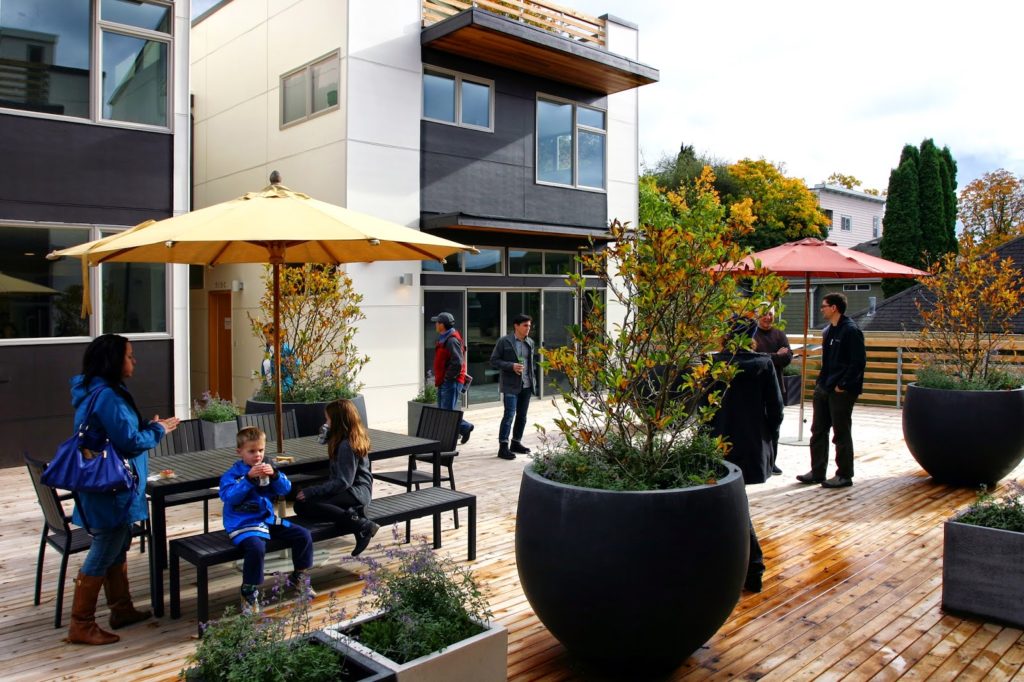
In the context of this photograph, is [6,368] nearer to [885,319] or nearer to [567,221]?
[567,221]

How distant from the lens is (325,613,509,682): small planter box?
312cm

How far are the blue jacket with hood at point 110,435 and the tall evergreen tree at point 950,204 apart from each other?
36314 mm

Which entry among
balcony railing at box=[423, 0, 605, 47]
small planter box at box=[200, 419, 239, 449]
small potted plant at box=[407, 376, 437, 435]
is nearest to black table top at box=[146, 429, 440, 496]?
small planter box at box=[200, 419, 239, 449]

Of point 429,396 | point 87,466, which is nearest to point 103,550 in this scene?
point 87,466

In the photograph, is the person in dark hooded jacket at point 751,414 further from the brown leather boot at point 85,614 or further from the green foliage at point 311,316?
the green foliage at point 311,316

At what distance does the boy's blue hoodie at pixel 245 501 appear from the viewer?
4754 mm

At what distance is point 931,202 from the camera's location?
3450 cm

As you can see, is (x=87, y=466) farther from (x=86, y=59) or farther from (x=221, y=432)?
(x=86, y=59)

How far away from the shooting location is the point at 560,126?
16297 mm

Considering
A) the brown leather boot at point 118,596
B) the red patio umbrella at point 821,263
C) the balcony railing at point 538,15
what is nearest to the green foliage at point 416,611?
the brown leather boot at point 118,596

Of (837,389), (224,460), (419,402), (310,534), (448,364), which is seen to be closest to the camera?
(310,534)

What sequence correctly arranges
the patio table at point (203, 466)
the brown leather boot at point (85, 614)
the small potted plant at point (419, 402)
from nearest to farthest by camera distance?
the brown leather boot at point (85, 614), the patio table at point (203, 466), the small potted plant at point (419, 402)

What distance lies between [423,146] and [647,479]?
427 inches

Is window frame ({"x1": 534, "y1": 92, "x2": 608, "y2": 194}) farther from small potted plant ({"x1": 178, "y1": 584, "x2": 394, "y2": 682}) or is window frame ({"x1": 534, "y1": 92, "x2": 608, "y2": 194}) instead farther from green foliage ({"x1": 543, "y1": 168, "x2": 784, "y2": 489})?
small potted plant ({"x1": 178, "y1": 584, "x2": 394, "y2": 682})
